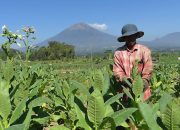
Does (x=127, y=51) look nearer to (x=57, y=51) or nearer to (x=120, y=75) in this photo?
(x=120, y=75)

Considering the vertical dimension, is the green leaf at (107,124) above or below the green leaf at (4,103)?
below

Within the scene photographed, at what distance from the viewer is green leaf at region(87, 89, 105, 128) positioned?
94.6 inches

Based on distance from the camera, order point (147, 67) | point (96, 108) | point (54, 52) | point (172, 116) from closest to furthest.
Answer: point (172, 116), point (96, 108), point (147, 67), point (54, 52)

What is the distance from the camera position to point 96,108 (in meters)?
2.41

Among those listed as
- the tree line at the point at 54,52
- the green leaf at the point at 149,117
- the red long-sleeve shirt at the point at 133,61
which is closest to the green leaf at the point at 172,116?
the green leaf at the point at 149,117

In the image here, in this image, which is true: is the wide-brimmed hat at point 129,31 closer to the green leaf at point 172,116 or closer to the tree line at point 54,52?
the green leaf at point 172,116

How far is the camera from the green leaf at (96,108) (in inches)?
94.6

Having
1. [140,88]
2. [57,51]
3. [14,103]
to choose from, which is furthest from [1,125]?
[57,51]

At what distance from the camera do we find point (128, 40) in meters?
5.06

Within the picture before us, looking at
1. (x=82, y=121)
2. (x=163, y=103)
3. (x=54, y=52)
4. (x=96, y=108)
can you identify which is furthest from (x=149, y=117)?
(x=54, y=52)

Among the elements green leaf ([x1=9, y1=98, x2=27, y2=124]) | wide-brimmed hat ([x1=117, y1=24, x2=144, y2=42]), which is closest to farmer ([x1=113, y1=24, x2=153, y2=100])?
wide-brimmed hat ([x1=117, y1=24, x2=144, y2=42])

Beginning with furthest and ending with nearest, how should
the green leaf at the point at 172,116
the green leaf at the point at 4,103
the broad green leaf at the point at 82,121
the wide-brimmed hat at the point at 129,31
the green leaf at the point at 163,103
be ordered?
the wide-brimmed hat at the point at 129,31 < the green leaf at the point at 4,103 < the broad green leaf at the point at 82,121 < the green leaf at the point at 163,103 < the green leaf at the point at 172,116

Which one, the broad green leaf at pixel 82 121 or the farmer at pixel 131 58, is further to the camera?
the farmer at pixel 131 58

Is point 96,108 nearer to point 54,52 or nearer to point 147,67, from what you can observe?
point 147,67
